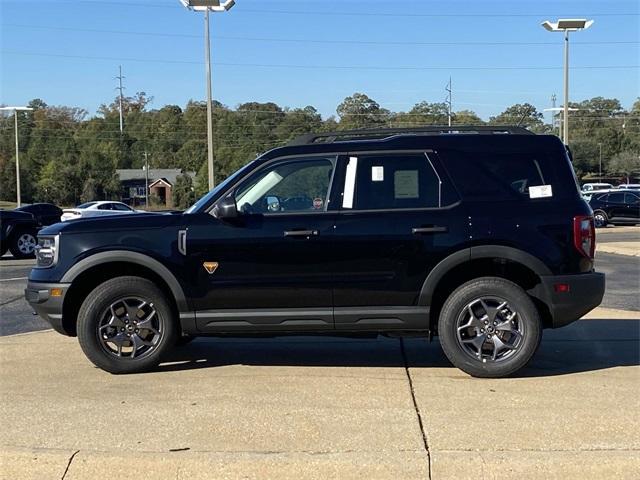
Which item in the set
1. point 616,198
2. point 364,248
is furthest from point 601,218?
point 364,248

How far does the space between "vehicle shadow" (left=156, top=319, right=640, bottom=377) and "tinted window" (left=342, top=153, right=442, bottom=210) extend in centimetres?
147

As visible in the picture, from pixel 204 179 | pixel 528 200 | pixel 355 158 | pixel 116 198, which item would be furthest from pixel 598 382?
pixel 116 198

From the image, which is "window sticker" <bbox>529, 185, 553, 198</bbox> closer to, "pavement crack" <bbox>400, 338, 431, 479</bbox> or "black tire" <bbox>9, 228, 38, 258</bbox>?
"pavement crack" <bbox>400, 338, 431, 479</bbox>

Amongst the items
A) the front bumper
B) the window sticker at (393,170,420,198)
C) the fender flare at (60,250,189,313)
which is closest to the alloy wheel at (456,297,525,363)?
the window sticker at (393,170,420,198)

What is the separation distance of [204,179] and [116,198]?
11524mm

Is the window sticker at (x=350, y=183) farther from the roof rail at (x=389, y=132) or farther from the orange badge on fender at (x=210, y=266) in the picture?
the orange badge on fender at (x=210, y=266)

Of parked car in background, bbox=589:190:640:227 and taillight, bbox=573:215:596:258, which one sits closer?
taillight, bbox=573:215:596:258

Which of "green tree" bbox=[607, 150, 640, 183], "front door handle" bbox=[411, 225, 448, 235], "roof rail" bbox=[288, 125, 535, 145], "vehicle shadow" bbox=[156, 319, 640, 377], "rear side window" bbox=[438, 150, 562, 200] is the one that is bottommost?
"vehicle shadow" bbox=[156, 319, 640, 377]

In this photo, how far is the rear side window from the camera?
581cm

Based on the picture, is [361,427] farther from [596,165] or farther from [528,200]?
[596,165]

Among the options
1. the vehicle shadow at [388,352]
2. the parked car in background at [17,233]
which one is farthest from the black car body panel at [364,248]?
the parked car in background at [17,233]

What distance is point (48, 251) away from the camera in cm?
595

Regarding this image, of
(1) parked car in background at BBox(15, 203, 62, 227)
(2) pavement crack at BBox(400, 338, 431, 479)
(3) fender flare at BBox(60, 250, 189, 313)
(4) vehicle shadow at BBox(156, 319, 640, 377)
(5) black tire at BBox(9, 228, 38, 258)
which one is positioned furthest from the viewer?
(1) parked car in background at BBox(15, 203, 62, 227)

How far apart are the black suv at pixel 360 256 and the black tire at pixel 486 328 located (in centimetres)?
1
